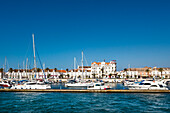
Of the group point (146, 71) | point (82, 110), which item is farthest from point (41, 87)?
point (146, 71)

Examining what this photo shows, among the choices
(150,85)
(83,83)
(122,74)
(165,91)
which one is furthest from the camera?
(122,74)

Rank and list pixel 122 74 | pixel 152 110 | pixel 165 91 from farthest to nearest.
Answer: pixel 122 74 → pixel 165 91 → pixel 152 110

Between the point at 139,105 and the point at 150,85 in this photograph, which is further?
the point at 150,85

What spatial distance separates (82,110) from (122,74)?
128 metres

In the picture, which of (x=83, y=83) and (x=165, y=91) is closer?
(x=165, y=91)

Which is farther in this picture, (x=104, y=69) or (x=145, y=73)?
(x=145, y=73)

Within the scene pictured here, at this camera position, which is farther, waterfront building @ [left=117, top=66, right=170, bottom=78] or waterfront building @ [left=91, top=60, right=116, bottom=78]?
waterfront building @ [left=117, top=66, right=170, bottom=78]

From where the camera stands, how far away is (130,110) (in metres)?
33.5

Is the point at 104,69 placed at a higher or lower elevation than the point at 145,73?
higher

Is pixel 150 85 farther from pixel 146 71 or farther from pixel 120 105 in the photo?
pixel 146 71

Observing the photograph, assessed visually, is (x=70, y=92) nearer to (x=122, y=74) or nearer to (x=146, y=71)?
(x=122, y=74)

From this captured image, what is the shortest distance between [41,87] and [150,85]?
1296 inches

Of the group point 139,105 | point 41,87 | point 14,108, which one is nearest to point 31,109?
point 14,108

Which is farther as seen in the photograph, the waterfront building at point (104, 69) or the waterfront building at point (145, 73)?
the waterfront building at point (145, 73)
